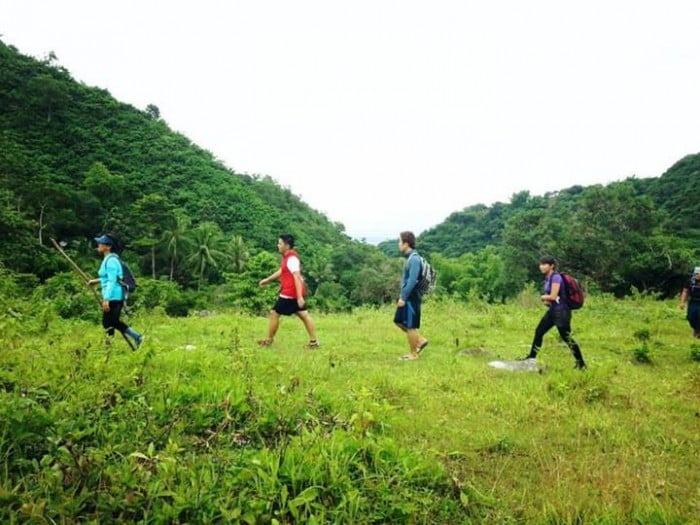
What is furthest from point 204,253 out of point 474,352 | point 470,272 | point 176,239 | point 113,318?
point 474,352

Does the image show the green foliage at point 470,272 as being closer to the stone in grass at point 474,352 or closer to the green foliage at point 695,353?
the green foliage at point 695,353

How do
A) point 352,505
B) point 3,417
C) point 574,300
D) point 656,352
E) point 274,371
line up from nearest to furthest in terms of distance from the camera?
point 352,505 < point 3,417 < point 274,371 < point 574,300 < point 656,352

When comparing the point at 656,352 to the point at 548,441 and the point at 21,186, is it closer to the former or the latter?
the point at 548,441

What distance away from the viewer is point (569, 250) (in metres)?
33.2

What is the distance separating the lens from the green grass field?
248cm

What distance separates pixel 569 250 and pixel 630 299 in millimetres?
17267

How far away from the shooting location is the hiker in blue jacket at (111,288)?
20.8 ft

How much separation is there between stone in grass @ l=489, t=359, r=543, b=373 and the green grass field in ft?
1.86

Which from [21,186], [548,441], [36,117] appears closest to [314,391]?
[548,441]

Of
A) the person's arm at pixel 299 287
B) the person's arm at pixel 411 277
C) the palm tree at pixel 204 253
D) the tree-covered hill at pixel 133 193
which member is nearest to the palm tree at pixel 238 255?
the tree-covered hill at pixel 133 193

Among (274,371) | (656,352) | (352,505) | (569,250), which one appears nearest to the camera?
(352,505)

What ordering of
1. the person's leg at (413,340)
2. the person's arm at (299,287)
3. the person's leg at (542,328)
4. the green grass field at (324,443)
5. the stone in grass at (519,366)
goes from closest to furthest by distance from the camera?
the green grass field at (324,443) < the stone in grass at (519,366) < the person's leg at (542,328) < the person's leg at (413,340) < the person's arm at (299,287)

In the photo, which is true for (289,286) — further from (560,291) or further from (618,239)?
(618,239)

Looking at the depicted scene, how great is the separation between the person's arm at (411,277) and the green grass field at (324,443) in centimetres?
157
